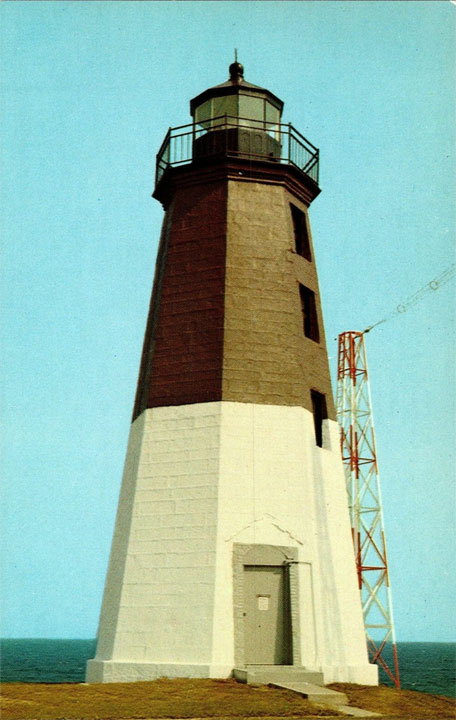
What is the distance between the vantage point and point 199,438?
73.7ft

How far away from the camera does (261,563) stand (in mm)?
21297

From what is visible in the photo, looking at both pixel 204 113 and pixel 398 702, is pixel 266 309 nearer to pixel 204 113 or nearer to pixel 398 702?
pixel 204 113

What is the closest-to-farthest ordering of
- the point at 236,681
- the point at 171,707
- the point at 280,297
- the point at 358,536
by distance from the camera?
the point at 171,707 → the point at 236,681 → the point at 280,297 → the point at 358,536

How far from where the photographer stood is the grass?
15711mm

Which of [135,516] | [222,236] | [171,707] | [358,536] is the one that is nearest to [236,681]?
[171,707]

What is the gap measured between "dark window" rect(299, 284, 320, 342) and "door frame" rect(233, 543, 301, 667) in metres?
6.87

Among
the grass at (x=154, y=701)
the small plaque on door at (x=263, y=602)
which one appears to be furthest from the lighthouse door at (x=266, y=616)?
the grass at (x=154, y=701)

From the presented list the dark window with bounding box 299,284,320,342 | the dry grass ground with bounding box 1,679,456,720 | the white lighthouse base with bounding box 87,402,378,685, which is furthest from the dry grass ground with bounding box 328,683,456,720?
the dark window with bounding box 299,284,320,342

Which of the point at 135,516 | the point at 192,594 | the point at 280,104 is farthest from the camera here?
the point at 280,104

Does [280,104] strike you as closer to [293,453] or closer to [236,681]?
[293,453]

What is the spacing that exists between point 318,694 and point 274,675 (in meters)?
2.01

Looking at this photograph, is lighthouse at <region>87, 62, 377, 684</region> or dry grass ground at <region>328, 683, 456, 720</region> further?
lighthouse at <region>87, 62, 377, 684</region>

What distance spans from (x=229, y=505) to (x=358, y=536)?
80.5ft

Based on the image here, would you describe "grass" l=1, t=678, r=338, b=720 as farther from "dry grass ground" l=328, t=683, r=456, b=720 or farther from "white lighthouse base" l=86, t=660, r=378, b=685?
→ "dry grass ground" l=328, t=683, r=456, b=720
